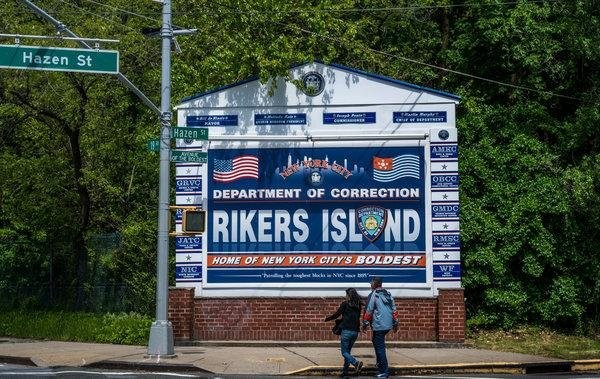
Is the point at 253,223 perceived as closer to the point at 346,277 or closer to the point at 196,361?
the point at 346,277

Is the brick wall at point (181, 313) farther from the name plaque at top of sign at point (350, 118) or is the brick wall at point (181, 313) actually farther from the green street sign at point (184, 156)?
the name plaque at top of sign at point (350, 118)

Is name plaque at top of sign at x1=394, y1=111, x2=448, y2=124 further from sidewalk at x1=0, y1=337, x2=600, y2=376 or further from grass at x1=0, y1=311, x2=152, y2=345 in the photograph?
grass at x1=0, y1=311, x2=152, y2=345

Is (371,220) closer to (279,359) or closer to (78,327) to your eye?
(279,359)

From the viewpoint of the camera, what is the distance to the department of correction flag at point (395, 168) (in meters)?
19.5

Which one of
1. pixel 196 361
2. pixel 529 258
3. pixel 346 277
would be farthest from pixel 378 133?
pixel 196 361

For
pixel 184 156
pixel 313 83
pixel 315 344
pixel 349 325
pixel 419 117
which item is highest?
pixel 313 83

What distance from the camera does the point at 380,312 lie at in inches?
603

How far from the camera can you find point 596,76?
23219 millimetres

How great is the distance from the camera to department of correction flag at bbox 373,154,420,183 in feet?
63.9

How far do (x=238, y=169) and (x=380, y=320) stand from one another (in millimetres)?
6091

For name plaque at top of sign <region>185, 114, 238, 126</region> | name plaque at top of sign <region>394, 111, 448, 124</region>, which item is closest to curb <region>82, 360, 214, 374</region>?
name plaque at top of sign <region>185, 114, 238, 126</region>

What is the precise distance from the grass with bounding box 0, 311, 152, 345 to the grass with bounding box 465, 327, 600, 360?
7.83m

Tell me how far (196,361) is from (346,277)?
4.47 meters

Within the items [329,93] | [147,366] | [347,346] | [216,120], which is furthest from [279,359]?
[329,93]
